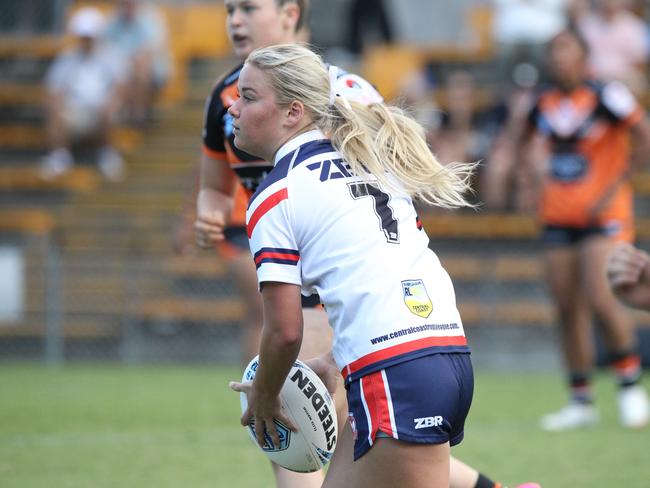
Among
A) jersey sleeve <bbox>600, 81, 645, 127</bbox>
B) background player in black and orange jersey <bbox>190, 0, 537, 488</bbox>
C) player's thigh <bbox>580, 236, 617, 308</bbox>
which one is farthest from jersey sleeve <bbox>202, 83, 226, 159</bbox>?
jersey sleeve <bbox>600, 81, 645, 127</bbox>

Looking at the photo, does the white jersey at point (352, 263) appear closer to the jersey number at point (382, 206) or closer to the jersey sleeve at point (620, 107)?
the jersey number at point (382, 206)

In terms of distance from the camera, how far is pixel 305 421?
368 centimetres

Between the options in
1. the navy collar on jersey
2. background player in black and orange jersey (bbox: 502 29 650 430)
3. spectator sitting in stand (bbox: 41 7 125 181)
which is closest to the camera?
the navy collar on jersey

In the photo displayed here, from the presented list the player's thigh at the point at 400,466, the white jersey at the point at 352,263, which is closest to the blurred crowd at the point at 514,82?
the white jersey at the point at 352,263

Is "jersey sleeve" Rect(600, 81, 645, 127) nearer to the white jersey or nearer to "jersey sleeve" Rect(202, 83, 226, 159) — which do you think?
"jersey sleeve" Rect(202, 83, 226, 159)

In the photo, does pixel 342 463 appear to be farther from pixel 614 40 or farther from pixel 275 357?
pixel 614 40

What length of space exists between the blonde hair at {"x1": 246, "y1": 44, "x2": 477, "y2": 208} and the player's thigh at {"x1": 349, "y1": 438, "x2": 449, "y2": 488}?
785 mm

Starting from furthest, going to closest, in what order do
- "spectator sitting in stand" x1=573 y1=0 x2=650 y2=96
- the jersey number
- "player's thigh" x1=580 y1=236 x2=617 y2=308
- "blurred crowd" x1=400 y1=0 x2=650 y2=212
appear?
"spectator sitting in stand" x1=573 y1=0 x2=650 y2=96, "blurred crowd" x1=400 y1=0 x2=650 y2=212, "player's thigh" x1=580 y1=236 x2=617 y2=308, the jersey number

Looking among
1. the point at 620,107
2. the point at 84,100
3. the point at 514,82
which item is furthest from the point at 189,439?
the point at 514,82

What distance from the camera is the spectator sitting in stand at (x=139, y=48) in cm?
1515

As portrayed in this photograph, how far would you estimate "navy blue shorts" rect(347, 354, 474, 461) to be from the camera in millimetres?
3396

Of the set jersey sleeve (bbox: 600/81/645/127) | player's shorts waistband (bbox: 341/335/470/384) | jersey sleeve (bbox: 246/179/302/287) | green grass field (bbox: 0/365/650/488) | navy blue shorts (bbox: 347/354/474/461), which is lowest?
green grass field (bbox: 0/365/650/488)

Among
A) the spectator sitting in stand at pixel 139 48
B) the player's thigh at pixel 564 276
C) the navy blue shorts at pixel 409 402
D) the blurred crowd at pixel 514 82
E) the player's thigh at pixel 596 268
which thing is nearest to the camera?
the navy blue shorts at pixel 409 402

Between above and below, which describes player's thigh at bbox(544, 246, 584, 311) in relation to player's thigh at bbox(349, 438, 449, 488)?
below
